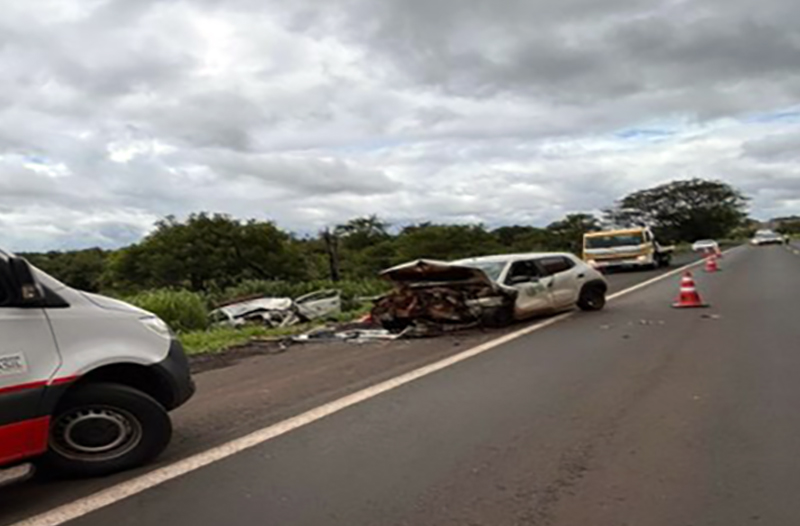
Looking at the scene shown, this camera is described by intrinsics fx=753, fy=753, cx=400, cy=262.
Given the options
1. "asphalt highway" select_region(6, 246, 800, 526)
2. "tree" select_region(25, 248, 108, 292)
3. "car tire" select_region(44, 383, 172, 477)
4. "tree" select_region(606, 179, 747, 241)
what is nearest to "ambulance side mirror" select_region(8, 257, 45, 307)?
"car tire" select_region(44, 383, 172, 477)

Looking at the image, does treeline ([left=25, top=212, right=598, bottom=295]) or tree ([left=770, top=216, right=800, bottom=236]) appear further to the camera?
tree ([left=770, top=216, right=800, bottom=236])

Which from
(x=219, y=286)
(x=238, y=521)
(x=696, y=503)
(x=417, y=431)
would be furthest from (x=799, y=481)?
(x=219, y=286)

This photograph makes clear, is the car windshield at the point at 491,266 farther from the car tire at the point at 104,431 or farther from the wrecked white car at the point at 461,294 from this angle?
the car tire at the point at 104,431

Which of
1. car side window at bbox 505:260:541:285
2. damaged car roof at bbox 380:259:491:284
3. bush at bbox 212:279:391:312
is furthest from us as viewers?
bush at bbox 212:279:391:312

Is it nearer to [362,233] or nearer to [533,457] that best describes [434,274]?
[533,457]

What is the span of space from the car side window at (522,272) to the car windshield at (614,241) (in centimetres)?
1937

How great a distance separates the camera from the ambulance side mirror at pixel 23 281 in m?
4.61

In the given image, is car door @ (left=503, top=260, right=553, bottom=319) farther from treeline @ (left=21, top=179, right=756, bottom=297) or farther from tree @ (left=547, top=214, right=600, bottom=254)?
tree @ (left=547, top=214, right=600, bottom=254)

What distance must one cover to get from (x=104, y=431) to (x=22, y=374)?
29.2 inches

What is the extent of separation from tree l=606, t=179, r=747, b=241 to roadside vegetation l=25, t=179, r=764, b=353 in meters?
0.20

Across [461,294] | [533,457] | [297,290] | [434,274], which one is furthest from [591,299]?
[297,290]

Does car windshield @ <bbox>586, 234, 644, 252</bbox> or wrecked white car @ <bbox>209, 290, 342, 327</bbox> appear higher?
car windshield @ <bbox>586, 234, 644, 252</bbox>

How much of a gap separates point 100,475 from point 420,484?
2152mm

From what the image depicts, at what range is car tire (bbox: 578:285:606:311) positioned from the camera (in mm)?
15672
